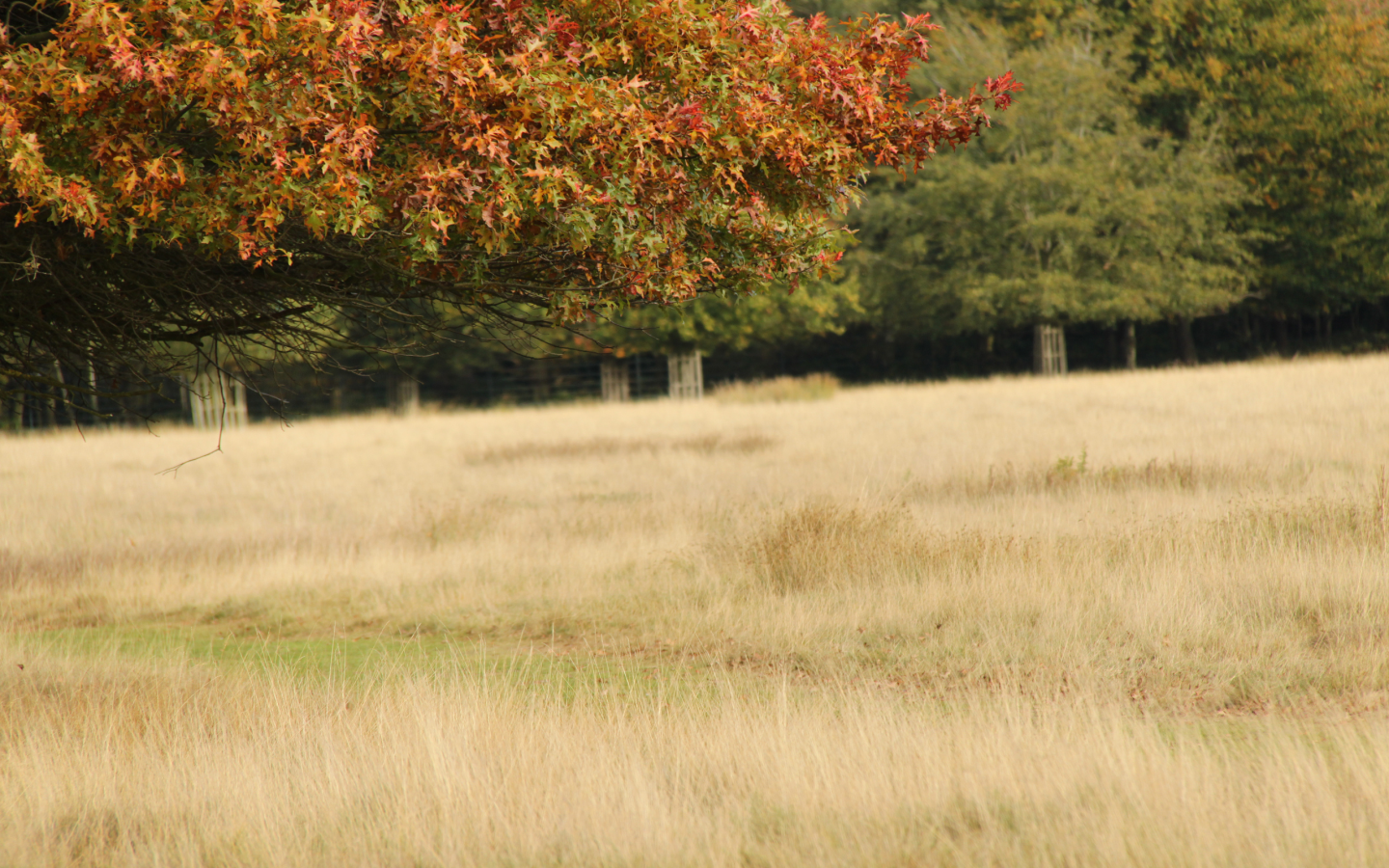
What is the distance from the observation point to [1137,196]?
36.3m

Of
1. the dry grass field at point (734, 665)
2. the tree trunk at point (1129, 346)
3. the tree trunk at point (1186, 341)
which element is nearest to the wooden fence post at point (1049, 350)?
the tree trunk at point (1129, 346)

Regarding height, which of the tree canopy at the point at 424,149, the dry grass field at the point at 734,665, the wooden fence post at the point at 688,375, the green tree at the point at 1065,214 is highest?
the green tree at the point at 1065,214

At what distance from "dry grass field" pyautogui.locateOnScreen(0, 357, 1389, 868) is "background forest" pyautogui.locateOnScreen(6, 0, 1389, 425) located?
21.5 meters

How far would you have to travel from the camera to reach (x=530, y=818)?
4.56 meters

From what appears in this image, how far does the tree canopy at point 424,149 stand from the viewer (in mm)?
4520

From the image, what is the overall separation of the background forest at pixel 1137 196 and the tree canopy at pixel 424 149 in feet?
94.4

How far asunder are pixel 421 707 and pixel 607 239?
2544mm

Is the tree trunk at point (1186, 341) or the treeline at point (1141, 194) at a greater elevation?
the treeline at point (1141, 194)

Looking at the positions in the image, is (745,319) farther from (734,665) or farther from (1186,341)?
(734,665)

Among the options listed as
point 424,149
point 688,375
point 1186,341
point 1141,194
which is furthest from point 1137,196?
point 424,149

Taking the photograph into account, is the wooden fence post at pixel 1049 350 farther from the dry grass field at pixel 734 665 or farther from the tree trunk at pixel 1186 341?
the dry grass field at pixel 734 665

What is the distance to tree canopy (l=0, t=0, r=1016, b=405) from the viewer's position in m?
4.52

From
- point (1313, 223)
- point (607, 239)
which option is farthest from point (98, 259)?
point (1313, 223)

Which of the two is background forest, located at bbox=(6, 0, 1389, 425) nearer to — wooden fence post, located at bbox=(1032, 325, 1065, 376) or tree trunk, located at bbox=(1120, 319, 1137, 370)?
tree trunk, located at bbox=(1120, 319, 1137, 370)
